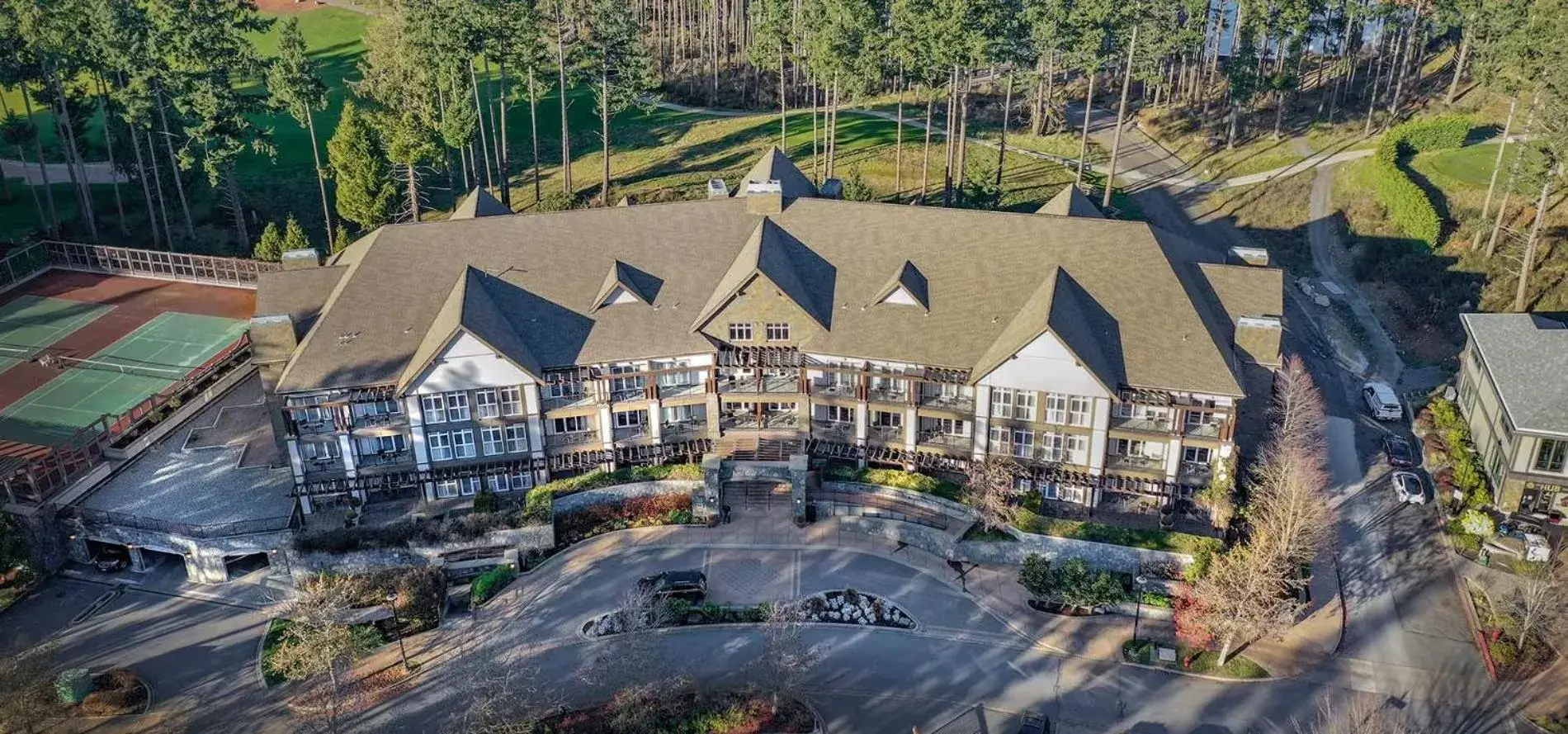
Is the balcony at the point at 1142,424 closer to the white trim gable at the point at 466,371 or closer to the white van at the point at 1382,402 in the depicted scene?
the white van at the point at 1382,402

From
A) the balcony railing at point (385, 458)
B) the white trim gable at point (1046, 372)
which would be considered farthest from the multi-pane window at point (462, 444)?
the white trim gable at point (1046, 372)

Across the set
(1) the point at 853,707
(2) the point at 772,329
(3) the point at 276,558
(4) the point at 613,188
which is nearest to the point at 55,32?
(4) the point at 613,188

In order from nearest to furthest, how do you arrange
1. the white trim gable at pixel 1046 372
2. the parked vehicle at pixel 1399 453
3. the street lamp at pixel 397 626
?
the street lamp at pixel 397 626 < the white trim gable at pixel 1046 372 < the parked vehicle at pixel 1399 453

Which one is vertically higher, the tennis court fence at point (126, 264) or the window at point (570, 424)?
the tennis court fence at point (126, 264)

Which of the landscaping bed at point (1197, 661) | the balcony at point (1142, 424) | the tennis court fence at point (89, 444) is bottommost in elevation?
the landscaping bed at point (1197, 661)

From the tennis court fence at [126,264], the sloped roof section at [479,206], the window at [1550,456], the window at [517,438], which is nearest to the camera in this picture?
the window at [1550,456]
